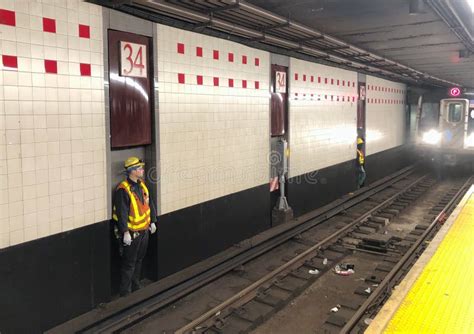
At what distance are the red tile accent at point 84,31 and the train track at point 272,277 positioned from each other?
3244mm

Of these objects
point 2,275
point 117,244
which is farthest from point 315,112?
point 2,275

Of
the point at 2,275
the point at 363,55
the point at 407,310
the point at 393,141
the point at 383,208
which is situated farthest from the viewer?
the point at 393,141

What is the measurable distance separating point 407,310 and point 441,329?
322 millimetres

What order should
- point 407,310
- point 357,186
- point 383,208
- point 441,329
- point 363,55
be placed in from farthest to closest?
point 357,186
point 383,208
point 363,55
point 407,310
point 441,329

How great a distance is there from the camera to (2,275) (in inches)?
157

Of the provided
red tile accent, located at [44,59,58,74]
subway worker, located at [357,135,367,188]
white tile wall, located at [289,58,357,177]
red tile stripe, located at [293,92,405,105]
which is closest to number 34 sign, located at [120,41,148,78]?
red tile accent, located at [44,59,58,74]

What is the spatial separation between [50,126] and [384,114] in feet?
45.8

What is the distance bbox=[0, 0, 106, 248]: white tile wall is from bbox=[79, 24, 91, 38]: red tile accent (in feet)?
0.15

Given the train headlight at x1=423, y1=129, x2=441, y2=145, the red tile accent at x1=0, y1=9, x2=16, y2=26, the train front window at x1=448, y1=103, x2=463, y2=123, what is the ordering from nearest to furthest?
the red tile accent at x1=0, y1=9, x2=16, y2=26
the train front window at x1=448, y1=103, x2=463, y2=123
the train headlight at x1=423, y1=129, x2=441, y2=145

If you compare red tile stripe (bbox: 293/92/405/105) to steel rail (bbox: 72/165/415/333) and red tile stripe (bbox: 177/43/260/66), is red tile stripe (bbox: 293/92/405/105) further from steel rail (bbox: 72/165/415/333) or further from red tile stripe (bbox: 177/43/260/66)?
steel rail (bbox: 72/165/415/333)

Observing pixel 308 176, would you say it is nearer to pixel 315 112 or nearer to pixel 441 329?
pixel 315 112

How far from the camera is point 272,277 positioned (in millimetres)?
6402

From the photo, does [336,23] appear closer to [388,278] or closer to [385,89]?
[388,278]

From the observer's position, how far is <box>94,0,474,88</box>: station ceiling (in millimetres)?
5434
